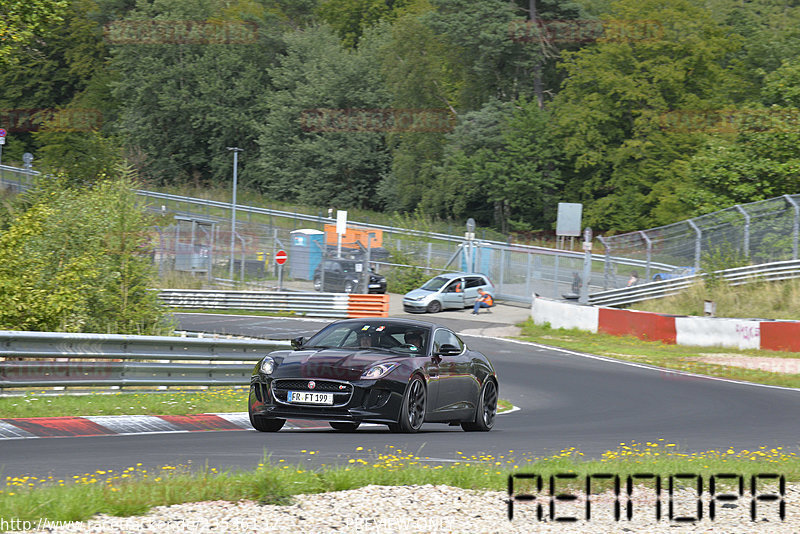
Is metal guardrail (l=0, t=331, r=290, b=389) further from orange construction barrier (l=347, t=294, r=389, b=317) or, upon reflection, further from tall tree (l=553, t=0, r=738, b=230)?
tall tree (l=553, t=0, r=738, b=230)

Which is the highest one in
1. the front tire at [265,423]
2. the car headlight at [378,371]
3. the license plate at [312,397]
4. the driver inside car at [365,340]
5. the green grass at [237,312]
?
the driver inside car at [365,340]

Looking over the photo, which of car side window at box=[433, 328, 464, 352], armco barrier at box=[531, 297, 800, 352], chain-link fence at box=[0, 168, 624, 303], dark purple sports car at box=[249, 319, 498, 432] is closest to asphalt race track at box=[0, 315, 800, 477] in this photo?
dark purple sports car at box=[249, 319, 498, 432]

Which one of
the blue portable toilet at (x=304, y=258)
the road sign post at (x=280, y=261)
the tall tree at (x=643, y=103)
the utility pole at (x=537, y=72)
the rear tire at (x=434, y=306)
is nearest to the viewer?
the rear tire at (x=434, y=306)

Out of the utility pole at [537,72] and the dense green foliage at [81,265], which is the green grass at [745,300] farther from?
the utility pole at [537,72]

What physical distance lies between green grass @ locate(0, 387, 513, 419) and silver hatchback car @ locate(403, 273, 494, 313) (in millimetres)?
26984

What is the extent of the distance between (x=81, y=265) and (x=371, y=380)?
801cm

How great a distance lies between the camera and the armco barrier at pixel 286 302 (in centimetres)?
4016

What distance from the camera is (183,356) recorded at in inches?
635

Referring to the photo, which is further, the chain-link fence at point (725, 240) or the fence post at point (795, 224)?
the chain-link fence at point (725, 240)

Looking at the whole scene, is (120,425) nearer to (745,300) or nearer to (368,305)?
(745,300)

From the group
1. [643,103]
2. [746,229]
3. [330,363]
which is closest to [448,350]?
[330,363]

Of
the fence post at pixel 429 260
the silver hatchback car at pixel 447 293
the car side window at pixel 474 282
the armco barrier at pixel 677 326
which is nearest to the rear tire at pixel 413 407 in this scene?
the armco barrier at pixel 677 326

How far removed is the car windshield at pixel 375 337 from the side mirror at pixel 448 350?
0.19m

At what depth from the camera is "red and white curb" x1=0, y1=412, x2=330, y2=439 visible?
11.1 m
